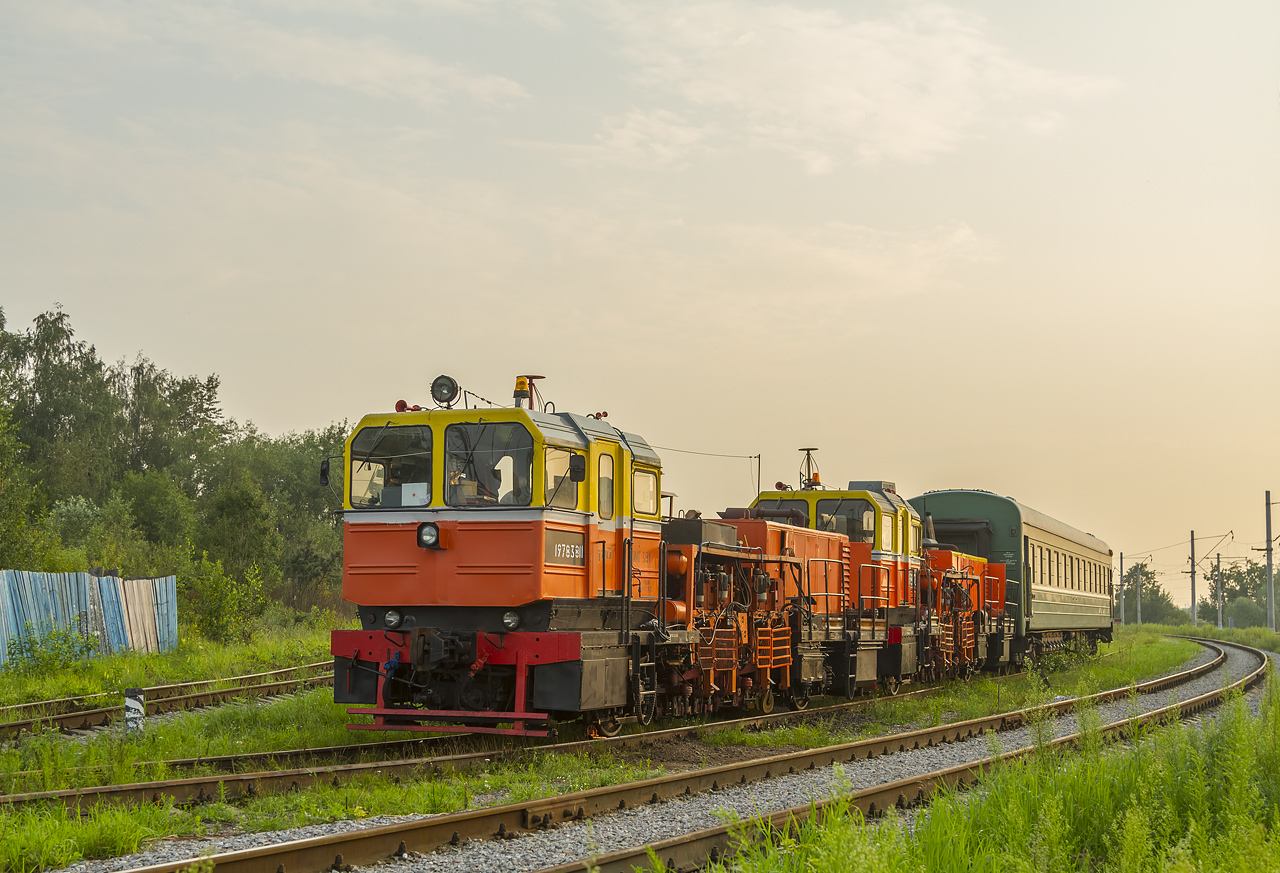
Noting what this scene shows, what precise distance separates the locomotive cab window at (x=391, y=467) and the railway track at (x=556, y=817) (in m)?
3.56

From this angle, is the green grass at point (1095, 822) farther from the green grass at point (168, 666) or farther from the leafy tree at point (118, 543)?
the leafy tree at point (118, 543)

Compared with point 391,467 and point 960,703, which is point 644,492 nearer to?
point 391,467

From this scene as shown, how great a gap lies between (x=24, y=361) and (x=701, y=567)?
5170 cm

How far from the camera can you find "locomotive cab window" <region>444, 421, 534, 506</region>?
1129 centimetres

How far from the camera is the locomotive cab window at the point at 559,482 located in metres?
11.3

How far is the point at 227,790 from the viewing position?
8.70 metres

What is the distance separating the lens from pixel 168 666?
20.4 m

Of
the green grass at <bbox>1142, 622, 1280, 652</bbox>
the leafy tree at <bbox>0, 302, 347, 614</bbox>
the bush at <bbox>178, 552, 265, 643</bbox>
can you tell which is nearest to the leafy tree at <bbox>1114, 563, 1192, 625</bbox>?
the green grass at <bbox>1142, 622, 1280, 652</bbox>

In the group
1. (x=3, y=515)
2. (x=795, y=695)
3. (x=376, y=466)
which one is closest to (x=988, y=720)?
(x=795, y=695)

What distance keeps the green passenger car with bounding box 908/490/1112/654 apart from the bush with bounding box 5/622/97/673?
1746cm

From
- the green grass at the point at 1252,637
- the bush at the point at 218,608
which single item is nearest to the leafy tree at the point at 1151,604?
the green grass at the point at 1252,637

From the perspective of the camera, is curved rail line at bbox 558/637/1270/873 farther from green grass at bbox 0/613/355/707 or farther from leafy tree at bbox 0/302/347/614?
leafy tree at bbox 0/302/347/614

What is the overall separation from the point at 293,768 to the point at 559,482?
3648 mm

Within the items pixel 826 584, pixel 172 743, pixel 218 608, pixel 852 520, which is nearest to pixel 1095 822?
pixel 172 743
